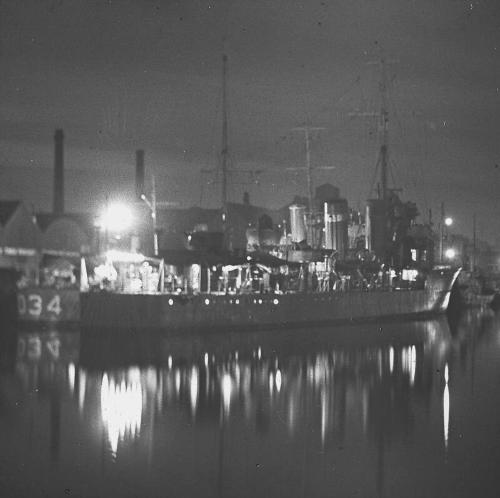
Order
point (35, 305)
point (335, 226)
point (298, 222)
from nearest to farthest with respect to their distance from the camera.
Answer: point (35, 305) → point (335, 226) → point (298, 222)

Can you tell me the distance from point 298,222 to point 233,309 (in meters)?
48.4

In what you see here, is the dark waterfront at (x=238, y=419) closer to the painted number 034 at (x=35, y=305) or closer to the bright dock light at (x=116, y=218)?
the painted number 034 at (x=35, y=305)

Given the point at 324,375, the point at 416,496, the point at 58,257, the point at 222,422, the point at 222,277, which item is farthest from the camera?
the point at 58,257

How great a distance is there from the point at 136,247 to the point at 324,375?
29.3m

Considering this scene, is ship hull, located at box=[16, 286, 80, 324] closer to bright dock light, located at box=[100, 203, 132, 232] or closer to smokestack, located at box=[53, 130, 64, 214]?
bright dock light, located at box=[100, 203, 132, 232]

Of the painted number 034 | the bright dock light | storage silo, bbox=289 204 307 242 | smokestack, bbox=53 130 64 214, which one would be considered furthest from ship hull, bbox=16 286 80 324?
storage silo, bbox=289 204 307 242

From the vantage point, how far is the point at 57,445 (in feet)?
75.7

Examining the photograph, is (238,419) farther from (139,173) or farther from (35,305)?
(139,173)

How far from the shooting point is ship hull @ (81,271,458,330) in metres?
47.3

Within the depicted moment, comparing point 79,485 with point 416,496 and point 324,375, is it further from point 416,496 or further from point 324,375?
point 324,375

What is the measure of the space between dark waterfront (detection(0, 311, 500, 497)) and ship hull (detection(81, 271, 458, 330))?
195 cm

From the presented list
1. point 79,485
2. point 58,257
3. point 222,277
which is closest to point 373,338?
point 222,277

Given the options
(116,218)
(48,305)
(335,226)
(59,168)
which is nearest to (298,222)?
(335,226)

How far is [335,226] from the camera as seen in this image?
93.8m
